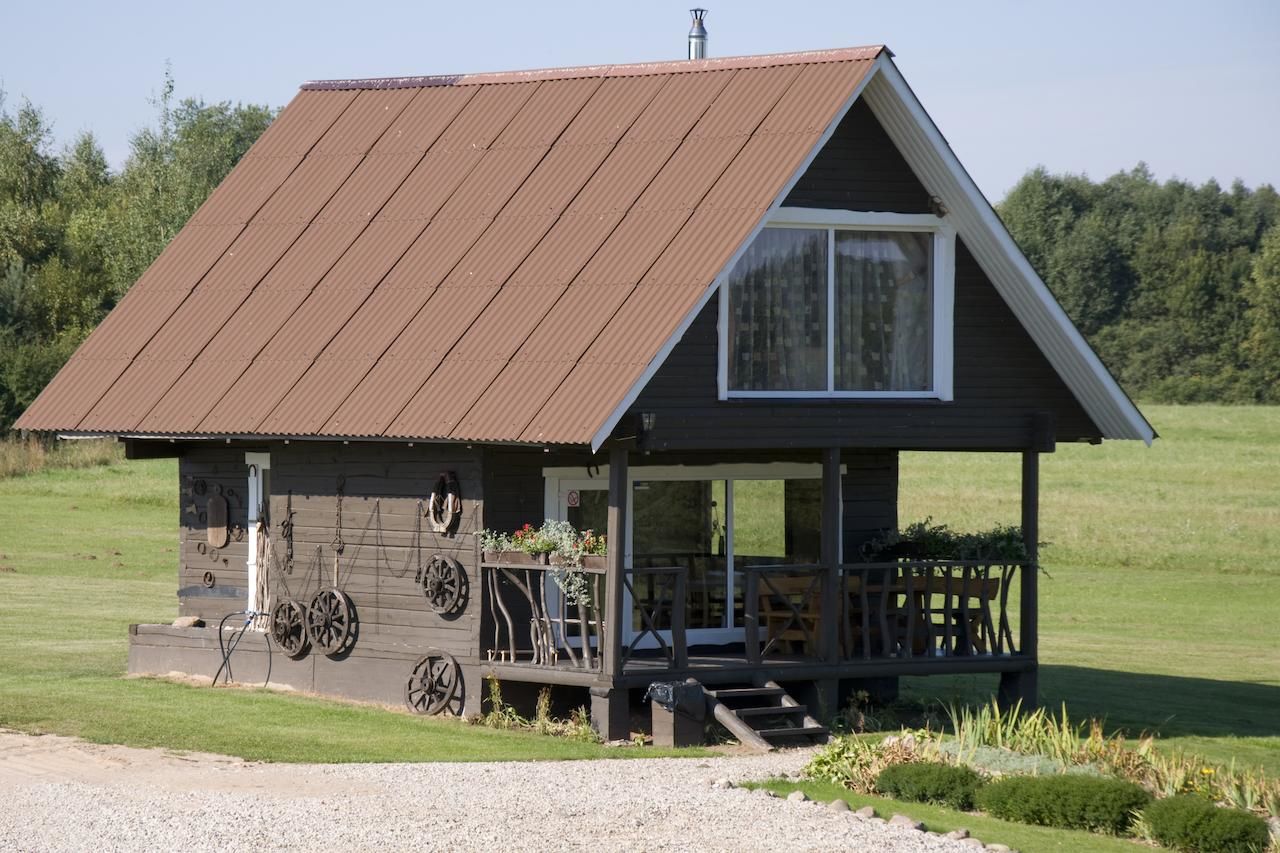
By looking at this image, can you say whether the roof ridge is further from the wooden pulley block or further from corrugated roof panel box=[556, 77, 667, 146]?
the wooden pulley block

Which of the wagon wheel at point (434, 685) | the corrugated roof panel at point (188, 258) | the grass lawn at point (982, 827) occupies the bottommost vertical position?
the grass lawn at point (982, 827)

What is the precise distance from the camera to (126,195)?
71125 mm

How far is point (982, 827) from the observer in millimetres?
14508

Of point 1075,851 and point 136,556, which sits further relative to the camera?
point 136,556

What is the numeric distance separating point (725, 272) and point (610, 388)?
5.19 feet

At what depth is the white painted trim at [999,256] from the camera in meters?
19.2

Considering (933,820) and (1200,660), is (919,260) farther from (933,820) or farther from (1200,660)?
(1200,660)

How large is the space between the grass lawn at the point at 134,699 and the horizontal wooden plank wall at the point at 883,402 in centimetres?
337

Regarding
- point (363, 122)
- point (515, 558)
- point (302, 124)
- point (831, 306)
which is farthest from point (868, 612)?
point (302, 124)

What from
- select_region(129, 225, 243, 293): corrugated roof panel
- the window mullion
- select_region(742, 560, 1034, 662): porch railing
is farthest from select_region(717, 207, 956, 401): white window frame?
select_region(129, 225, 243, 293): corrugated roof panel

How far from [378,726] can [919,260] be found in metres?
7.35

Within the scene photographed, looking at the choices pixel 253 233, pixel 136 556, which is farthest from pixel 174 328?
pixel 136 556

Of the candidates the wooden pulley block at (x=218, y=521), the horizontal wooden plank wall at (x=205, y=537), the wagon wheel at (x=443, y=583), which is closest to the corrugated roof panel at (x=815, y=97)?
the wagon wheel at (x=443, y=583)

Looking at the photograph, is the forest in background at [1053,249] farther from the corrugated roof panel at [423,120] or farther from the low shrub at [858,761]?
the low shrub at [858,761]
